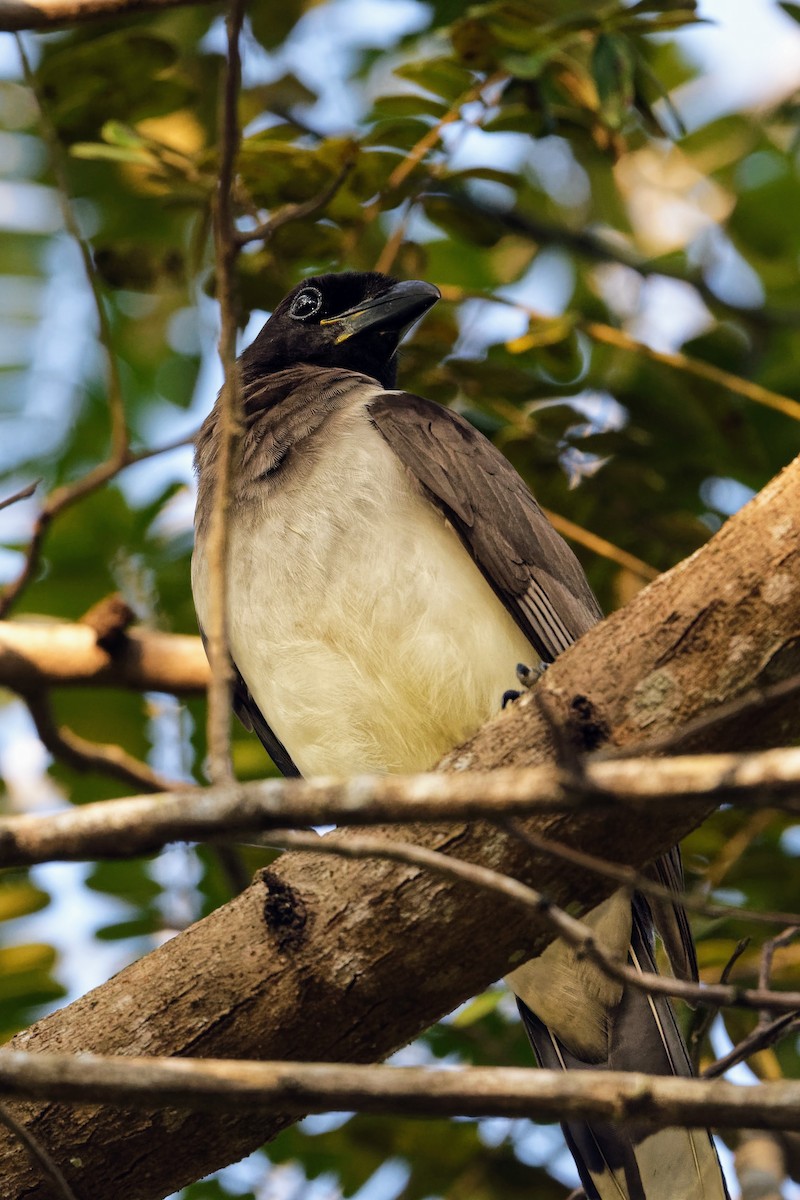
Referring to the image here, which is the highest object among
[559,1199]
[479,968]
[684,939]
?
[479,968]

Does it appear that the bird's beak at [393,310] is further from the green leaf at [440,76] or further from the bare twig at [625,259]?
the bare twig at [625,259]

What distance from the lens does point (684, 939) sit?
4449mm

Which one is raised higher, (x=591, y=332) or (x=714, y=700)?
(x=714, y=700)

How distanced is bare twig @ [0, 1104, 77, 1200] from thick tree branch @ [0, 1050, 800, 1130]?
29.2 inches

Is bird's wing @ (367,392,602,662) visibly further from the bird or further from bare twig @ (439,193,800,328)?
bare twig @ (439,193,800,328)

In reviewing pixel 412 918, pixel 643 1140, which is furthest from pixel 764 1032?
pixel 643 1140

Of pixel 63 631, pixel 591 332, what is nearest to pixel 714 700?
pixel 591 332

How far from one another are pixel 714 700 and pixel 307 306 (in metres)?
3.69

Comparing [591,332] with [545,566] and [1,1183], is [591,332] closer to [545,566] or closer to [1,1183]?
[545,566]

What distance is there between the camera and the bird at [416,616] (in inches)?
193

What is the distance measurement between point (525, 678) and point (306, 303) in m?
3.02

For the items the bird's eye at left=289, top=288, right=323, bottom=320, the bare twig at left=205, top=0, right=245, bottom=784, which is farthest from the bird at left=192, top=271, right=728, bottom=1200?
the bare twig at left=205, top=0, right=245, bottom=784

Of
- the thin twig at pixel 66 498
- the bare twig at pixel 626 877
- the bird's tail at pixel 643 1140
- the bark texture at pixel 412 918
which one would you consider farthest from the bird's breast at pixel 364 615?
the bare twig at pixel 626 877

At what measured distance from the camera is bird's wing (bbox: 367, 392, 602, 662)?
504 cm
